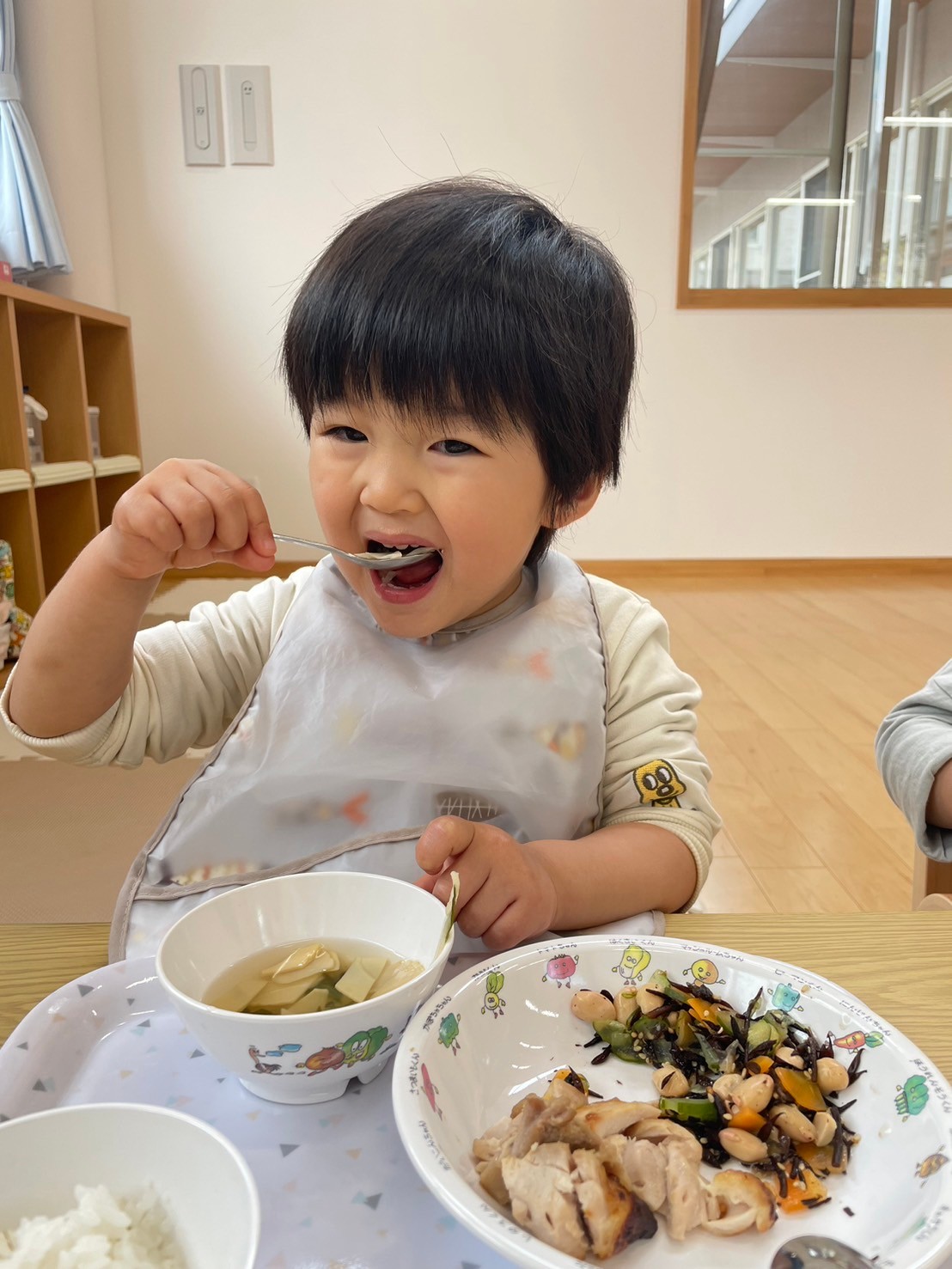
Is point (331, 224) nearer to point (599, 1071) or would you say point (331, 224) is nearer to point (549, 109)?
point (549, 109)

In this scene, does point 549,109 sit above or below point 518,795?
above

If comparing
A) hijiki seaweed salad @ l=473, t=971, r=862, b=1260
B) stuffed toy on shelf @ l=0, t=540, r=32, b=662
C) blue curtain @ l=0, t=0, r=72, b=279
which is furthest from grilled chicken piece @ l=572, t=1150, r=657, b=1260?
blue curtain @ l=0, t=0, r=72, b=279

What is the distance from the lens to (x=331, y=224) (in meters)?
3.95

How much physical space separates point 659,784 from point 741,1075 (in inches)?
12.6

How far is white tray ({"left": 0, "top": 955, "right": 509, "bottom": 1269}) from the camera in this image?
36 cm

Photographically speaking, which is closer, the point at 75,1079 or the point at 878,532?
the point at 75,1079

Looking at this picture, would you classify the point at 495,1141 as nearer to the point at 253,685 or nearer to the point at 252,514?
the point at 252,514

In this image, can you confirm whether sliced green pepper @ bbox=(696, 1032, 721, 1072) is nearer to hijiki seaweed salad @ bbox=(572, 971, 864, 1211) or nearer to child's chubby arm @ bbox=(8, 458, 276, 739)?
hijiki seaweed salad @ bbox=(572, 971, 864, 1211)

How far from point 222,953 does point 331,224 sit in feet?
12.9

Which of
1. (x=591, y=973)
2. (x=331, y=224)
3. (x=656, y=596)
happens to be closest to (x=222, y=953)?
(x=591, y=973)

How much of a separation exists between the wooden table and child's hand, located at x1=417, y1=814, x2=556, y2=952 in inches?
3.4

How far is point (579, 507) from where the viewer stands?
82 centimetres

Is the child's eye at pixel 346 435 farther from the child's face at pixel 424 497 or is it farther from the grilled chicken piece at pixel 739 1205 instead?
the grilled chicken piece at pixel 739 1205

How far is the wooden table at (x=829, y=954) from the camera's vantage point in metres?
0.50
